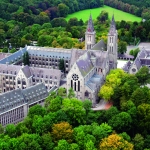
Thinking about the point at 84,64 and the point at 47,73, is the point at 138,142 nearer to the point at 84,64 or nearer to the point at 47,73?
the point at 84,64

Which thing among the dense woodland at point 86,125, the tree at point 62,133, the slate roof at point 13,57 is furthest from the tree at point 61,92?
the slate roof at point 13,57

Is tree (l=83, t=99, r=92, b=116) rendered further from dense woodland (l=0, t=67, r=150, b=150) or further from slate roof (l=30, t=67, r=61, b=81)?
slate roof (l=30, t=67, r=61, b=81)

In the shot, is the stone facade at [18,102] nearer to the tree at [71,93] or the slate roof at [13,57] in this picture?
the tree at [71,93]

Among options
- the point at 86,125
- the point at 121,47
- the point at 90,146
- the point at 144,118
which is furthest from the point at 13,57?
the point at 90,146

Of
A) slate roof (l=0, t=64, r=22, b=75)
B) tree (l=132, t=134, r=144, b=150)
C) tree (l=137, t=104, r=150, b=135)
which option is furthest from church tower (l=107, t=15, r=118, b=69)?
tree (l=132, t=134, r=144, b=150)

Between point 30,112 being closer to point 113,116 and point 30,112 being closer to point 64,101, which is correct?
point 64,101

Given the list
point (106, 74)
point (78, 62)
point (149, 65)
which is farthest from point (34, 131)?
point (149, 65)
